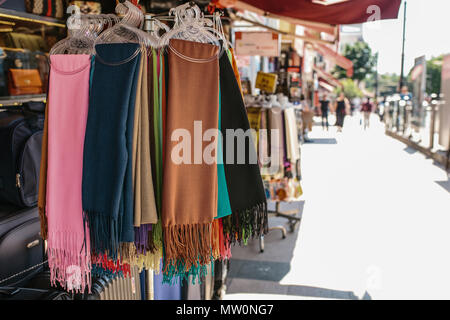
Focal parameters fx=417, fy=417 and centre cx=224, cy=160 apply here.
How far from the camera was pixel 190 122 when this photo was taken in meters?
1.69

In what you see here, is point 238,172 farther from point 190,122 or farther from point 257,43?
point 257,43

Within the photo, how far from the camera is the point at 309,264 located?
4438 millimetres

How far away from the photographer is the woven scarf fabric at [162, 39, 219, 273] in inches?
66.0

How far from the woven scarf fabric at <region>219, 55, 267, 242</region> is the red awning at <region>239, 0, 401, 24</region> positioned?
234 centimetres

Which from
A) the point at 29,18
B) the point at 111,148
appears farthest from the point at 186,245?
the point at 29,18

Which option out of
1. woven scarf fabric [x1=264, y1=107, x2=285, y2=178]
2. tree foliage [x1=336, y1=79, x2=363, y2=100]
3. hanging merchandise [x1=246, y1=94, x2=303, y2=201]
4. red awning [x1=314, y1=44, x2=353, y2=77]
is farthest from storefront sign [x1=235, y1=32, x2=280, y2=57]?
tree foliage [x1=336, y1=79, x2=363, y2=100]

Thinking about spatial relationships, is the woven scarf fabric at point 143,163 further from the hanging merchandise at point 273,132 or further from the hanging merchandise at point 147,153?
the hanging merchandise at point 273,132

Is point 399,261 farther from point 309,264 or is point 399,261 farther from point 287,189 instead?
point 287,189

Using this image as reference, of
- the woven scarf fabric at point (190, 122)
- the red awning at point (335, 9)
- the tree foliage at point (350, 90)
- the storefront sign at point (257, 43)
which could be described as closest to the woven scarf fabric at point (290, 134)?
the red awning at point (335, 9)

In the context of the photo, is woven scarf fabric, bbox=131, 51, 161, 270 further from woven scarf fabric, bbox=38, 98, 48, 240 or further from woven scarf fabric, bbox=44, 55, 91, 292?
woven scarf fabric, bbox=38, 98, 48, 240

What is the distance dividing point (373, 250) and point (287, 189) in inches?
47.6

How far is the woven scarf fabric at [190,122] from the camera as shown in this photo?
1676mm

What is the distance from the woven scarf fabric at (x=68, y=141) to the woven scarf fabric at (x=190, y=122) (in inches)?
14.4
